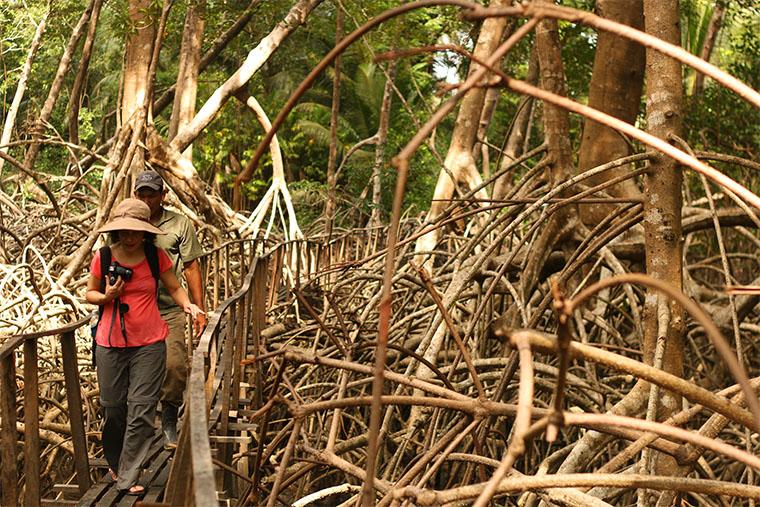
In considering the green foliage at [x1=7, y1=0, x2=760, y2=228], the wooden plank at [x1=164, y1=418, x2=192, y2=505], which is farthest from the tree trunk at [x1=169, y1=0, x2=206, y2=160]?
the wooden plank at [x1=164, y1=418, x2=192, y2=505]

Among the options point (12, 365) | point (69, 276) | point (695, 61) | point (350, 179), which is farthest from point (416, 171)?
point (695, 61)

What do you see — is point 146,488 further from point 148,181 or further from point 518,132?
point 518,132

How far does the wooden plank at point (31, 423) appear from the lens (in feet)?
9.91

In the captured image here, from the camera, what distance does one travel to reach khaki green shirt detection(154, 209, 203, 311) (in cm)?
421

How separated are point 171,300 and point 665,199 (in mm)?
2254

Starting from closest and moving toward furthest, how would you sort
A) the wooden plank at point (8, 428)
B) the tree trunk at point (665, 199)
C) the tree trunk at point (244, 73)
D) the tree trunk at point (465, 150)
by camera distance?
the tree trunk at point (665, 199), the wooden plank at point (8, 428), the tree trunk at point (465, 150), the tree trunk at point (244, 73)

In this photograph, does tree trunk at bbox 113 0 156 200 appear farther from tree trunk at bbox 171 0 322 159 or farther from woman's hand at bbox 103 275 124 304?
woman's hand at bbox 103 275 124 304

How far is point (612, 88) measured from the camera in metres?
5.26

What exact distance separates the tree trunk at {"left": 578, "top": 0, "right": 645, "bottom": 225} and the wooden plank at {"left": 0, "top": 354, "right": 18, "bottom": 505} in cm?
Answer: 299

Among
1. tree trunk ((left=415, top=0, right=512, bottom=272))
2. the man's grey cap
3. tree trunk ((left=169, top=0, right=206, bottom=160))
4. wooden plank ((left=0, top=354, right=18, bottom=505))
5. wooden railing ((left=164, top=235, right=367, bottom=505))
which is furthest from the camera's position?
tree trunk ((left=169, top=0, right=206, bottom=160))

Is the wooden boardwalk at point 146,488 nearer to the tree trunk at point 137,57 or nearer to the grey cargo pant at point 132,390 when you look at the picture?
the grey cargo pant at point 132,390

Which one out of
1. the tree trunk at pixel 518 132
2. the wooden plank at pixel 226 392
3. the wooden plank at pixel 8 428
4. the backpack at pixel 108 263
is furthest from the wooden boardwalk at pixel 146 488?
the tree trunk at pixel 518 132

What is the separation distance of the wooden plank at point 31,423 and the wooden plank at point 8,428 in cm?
5

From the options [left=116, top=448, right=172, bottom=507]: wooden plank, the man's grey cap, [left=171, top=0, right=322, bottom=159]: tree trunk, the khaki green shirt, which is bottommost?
[left=116, top=448, right=172, bottom=507]: wooden plank
